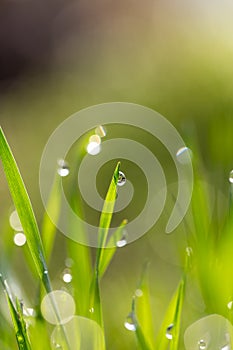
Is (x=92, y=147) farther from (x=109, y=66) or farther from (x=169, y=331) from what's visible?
(x=109, y=66)

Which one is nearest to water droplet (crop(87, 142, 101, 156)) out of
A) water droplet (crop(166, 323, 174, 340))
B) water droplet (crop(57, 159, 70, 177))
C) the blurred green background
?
water droplet (crop(57, 159, 70, 177))

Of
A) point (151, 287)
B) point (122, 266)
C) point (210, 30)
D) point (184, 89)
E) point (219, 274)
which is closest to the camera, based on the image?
point (219, 274)

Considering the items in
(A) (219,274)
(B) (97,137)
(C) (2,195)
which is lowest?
(A) (219,274)

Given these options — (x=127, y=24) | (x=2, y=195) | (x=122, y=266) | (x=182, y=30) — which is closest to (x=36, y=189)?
(x=2, y=195)

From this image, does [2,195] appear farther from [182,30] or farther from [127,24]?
[127,24]

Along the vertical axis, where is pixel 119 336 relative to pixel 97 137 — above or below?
below

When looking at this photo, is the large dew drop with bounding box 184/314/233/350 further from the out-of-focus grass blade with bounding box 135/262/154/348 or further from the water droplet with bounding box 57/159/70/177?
the water droplet with bounding box 57/159/70/177
